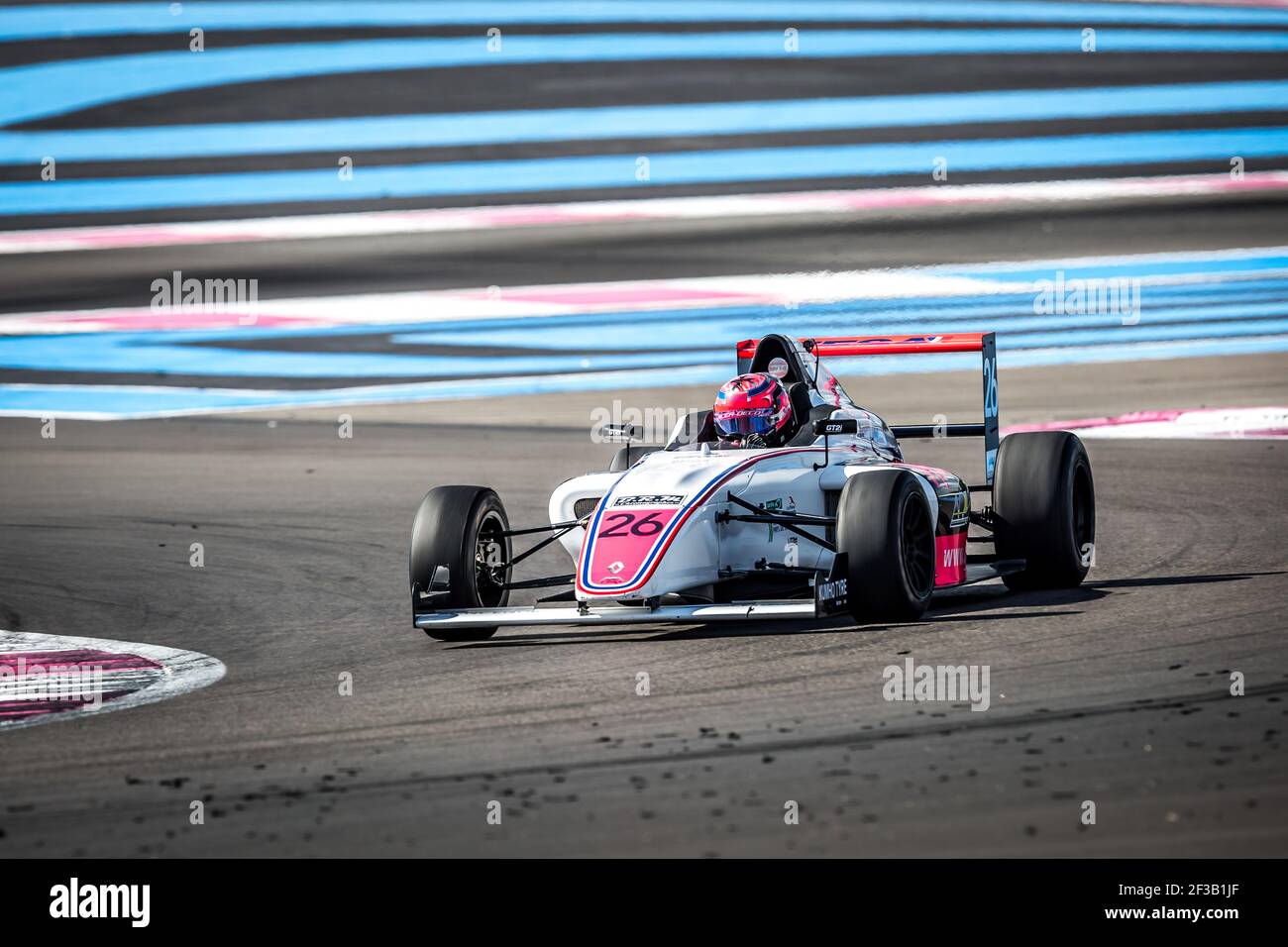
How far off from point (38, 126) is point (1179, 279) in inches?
749

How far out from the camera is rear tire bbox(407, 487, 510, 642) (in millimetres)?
9656

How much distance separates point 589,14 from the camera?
3400 cm

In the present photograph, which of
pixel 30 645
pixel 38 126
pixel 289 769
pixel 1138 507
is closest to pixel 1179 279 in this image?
pixel 1138 507

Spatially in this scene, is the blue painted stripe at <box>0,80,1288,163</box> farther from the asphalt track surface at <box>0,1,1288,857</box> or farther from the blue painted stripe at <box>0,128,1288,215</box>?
the asphalt track surface at <box>0,1,1288,857</box>

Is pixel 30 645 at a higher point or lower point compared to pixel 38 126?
lower

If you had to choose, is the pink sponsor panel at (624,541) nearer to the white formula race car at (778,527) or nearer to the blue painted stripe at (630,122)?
the white formula race car at (778,527)

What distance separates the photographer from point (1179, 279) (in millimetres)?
28875

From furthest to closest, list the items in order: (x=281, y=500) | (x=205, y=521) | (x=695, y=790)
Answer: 1. (x=281, y=500)
2. (x=205, y=521)
3. (x=695, y=790)

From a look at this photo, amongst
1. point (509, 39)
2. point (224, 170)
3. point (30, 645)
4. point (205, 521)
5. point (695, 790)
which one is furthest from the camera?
point (509, 39)

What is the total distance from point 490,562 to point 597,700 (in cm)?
284

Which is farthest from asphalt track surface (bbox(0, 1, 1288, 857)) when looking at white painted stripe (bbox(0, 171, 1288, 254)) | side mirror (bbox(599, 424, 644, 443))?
white painted stripe (bbox(0, 171, 1288, 254))
